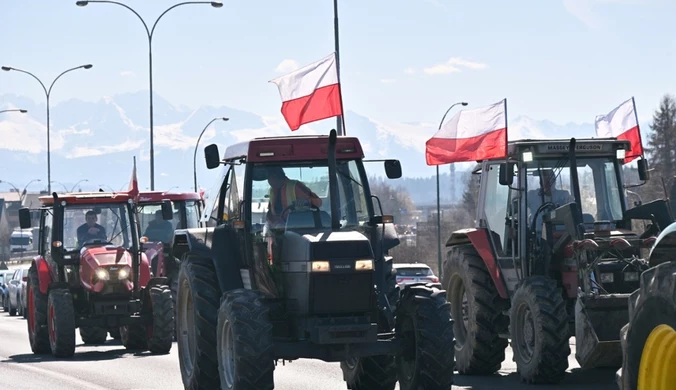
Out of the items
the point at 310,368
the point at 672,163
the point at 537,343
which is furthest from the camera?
the point at 672,163

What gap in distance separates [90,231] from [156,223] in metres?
4.52

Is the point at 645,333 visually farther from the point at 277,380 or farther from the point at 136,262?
the point at 136,262

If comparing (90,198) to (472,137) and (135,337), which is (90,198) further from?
(472,137)

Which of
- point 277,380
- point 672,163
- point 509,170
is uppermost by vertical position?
point 672,163

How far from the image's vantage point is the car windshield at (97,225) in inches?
782

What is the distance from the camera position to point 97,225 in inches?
788

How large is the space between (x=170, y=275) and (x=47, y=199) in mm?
3745

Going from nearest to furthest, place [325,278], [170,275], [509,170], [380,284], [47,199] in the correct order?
[325,278]
[380,284]
[509,170]
[47,199]
[170,275]

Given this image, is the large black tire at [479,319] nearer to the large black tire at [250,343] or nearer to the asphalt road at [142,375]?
the asphalt road at [142,375]

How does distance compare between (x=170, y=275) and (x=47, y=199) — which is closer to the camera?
(x=47, y=199)

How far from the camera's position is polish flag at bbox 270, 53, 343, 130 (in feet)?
49.3

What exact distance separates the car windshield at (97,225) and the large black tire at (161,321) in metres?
1.43

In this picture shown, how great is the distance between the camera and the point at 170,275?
22953mm

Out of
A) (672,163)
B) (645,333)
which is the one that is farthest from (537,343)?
(672,163)
